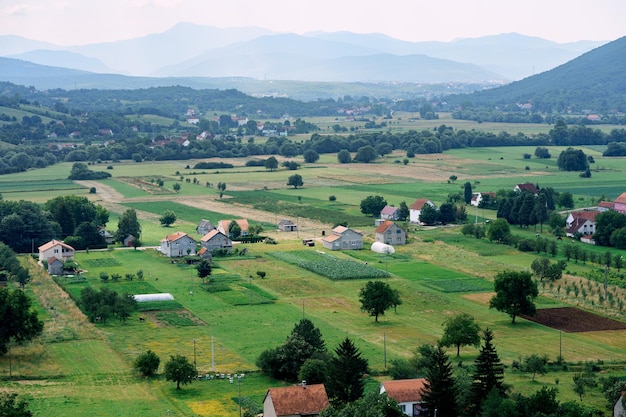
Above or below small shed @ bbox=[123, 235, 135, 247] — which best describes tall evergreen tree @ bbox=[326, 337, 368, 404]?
above

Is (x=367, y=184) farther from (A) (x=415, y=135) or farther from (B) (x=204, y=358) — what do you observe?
(B) (x=204, y=358)

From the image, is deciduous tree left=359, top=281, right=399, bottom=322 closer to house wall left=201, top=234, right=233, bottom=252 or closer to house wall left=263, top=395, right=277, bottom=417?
house wall left=263, top=395, right=277, bottom=417

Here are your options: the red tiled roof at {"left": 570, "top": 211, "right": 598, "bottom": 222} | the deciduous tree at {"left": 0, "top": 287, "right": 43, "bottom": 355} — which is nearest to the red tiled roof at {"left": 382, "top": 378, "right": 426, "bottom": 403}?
the deciduous tree at {"left": 0, "top": 287, "right": 43, "bottom": 355}

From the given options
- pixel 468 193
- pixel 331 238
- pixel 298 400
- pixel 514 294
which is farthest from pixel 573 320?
pixel 468 193

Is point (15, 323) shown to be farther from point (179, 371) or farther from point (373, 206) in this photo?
point (373, 206)

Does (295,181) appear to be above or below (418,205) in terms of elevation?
below

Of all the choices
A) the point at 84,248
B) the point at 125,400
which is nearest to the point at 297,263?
the point at 84,248
